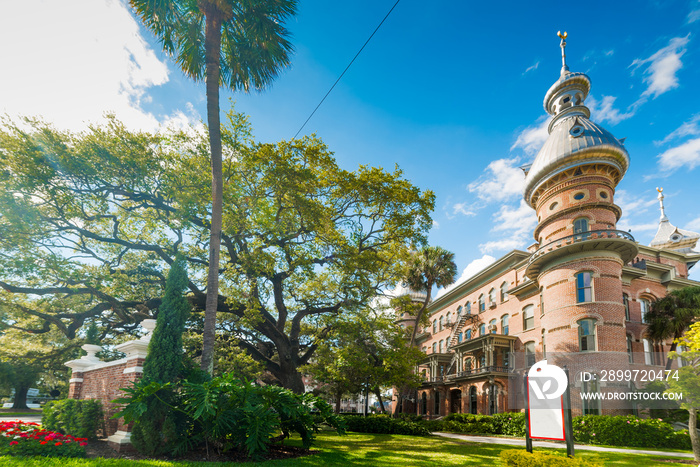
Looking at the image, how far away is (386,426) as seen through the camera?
2222 centimetres

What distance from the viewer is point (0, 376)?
30.8 m

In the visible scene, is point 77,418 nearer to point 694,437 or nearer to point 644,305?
point 694,437

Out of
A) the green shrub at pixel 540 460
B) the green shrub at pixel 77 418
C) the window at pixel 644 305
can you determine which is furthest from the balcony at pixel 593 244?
the green shrub at pixel 77 418

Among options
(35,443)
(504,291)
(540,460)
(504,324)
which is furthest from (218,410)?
(504,291)

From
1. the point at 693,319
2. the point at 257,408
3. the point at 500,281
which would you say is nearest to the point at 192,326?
the point at 257,408

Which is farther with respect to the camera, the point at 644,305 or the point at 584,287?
the point at 644,305

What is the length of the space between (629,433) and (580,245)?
1042cm

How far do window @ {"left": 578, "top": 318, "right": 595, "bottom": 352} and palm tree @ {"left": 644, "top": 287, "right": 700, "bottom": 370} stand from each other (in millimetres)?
5620

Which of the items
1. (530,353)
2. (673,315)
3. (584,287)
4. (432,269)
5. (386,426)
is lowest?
(386,426)

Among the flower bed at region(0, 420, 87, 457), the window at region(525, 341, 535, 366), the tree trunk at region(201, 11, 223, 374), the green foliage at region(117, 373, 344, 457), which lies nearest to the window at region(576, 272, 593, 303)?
the window at region(525, 341, 535, 366)

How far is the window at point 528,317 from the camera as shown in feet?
102

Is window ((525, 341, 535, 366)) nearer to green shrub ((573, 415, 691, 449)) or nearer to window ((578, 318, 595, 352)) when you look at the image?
window ((578, 318, 595, 352))

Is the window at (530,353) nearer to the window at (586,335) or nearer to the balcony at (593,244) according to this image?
the window at (586,335)

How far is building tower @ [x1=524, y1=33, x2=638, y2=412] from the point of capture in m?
23.8
